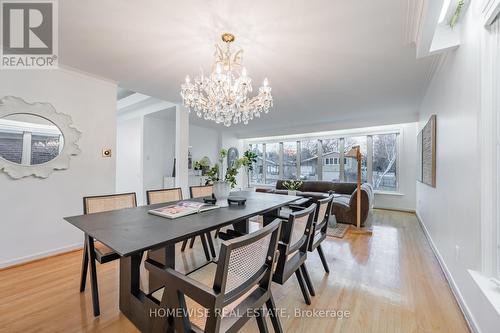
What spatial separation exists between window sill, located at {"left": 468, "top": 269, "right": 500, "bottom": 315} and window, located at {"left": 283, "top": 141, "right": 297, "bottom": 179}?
5838mm

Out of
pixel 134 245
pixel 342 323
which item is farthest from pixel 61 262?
pixel 342 323

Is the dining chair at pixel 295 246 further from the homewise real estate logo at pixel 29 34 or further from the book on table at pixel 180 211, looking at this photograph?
the homewise real estate logo at pixel 29 34

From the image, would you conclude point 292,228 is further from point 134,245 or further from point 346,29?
point 346,29

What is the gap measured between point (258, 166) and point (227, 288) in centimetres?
734

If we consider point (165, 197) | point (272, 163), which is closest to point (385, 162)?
point (272, 163)

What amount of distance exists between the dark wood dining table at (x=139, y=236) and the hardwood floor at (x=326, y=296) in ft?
1.49

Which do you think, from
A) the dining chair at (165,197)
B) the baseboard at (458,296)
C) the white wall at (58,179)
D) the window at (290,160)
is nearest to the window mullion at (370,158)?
the window at (290,160)

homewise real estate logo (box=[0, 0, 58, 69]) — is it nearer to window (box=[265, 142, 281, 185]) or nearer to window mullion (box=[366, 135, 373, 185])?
window (box=[265, 142, 281, 185])

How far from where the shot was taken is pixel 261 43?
2.20m

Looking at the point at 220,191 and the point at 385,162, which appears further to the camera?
the point at 385,162

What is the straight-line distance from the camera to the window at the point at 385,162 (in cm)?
549

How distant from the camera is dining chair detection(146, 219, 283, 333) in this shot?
2.76 ft

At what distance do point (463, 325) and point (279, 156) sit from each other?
6.36m

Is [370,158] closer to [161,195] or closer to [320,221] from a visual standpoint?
[320,221]
